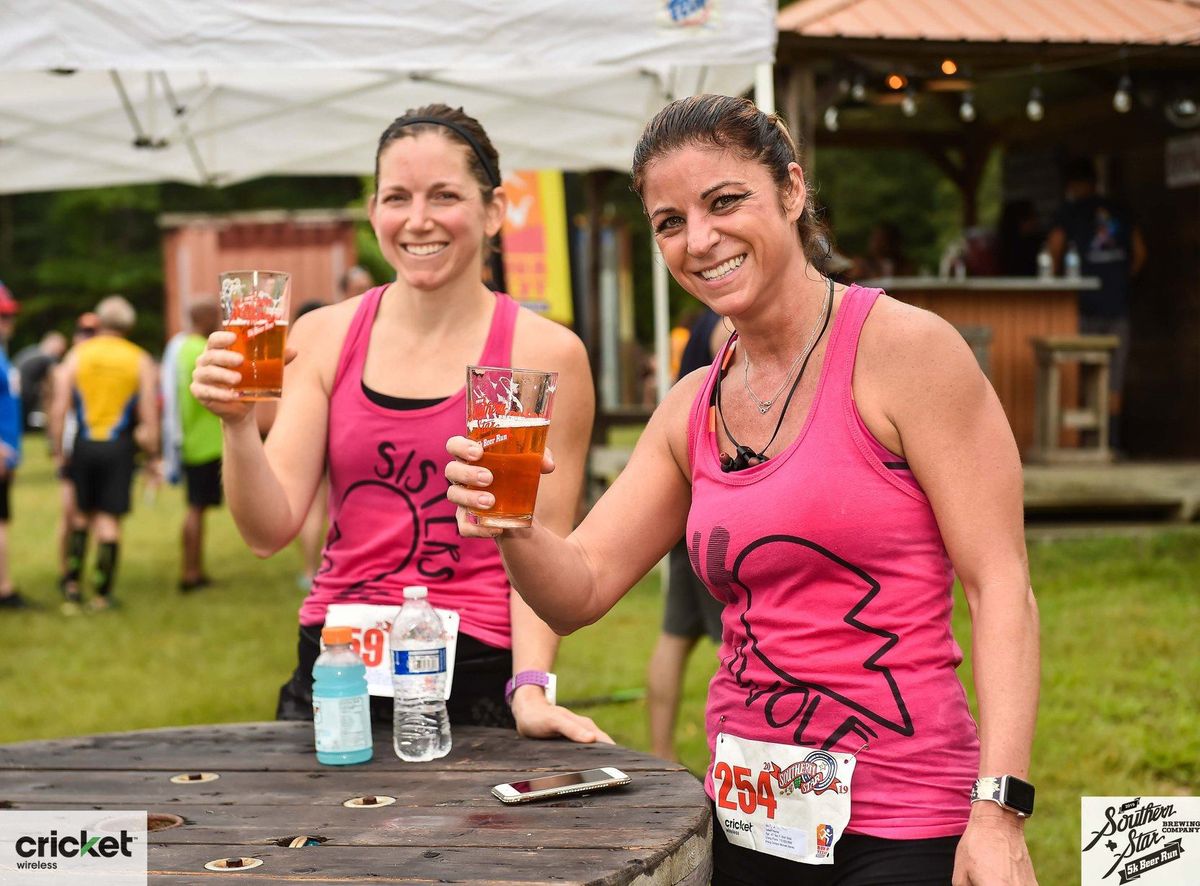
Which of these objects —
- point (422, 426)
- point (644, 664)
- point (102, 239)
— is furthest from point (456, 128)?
point (102, 239)

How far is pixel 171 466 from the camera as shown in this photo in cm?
1069

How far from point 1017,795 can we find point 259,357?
4.55 ft

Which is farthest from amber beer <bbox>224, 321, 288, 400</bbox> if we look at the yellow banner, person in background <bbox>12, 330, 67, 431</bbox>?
person in background <bbox>12, 330, 67, 431</bbox>

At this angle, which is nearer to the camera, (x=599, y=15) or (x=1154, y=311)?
(x=599, y=15)

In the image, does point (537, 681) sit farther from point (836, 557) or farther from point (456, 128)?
point (456, 128)

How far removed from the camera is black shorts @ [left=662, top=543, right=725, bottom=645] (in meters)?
4.43

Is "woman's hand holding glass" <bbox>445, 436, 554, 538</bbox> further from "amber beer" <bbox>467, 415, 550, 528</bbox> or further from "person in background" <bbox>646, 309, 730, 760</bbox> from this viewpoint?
"person in background" <bbox>646, 309, 730, 760</bbox>

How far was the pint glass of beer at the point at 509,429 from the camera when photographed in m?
1.81

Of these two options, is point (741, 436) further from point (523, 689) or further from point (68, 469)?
point (68, 469)

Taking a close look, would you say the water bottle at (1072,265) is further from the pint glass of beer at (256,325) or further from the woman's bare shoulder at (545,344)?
the pint glass of beer at (256,325)

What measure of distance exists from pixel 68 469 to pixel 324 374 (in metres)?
7.27

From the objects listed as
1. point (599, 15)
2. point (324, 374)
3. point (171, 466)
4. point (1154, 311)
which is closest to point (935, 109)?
point (1154, 311)

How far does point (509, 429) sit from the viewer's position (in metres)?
1.82

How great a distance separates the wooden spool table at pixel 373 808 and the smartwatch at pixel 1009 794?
433 millimetres
